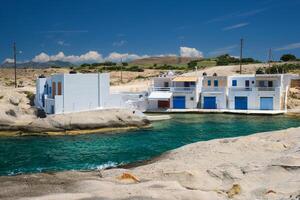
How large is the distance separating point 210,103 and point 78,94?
2235cm

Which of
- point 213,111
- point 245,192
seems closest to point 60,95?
point 213,111

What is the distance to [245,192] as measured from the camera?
15438 mm

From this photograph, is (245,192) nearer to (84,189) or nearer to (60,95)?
(84,189)

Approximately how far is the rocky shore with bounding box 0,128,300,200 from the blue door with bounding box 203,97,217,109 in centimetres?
3498

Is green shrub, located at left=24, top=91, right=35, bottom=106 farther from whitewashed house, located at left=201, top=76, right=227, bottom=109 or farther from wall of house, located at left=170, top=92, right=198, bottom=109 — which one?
whitewashed house, located at left=201, top=76, right=227, bottom=109

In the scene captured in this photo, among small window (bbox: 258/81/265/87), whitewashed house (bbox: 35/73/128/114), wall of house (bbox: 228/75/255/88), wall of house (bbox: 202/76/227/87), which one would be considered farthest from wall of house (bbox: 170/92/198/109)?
whitewashed house (bbox: 35/73/128/114)

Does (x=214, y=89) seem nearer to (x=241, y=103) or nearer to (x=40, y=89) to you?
(x=241, y=103)

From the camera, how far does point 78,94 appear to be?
4269 centimetres

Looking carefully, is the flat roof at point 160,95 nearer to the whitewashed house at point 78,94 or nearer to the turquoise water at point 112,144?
the turquoise water at point 112,144

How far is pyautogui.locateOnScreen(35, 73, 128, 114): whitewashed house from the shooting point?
41.8m

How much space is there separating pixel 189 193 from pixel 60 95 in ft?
97.6

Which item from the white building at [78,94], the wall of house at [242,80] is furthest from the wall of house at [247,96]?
the white building at [78,94]

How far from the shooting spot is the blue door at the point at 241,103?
56.8m

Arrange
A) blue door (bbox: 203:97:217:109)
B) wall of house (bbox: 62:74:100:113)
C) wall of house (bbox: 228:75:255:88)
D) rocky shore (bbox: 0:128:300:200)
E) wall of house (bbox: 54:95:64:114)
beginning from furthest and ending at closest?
1. wall of house (bbox: 228:75:255:88)
2. blue door (bbox: 203:97:217:109)
3. wall of house (bbox: 62:74:100:113)
4. wall of house (bbox: 54:95:64:114)
5. rocky shore (bbox: 0:128:300:200)
